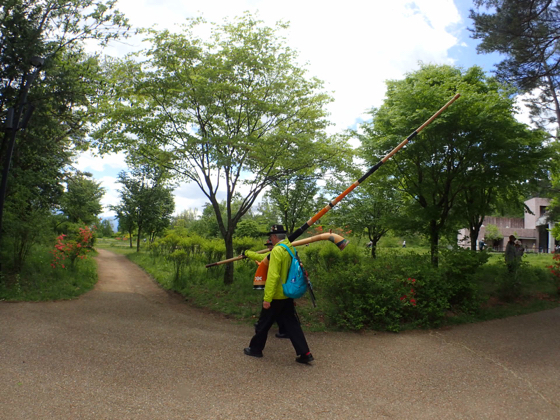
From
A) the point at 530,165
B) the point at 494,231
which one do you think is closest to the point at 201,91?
the point at 530,165

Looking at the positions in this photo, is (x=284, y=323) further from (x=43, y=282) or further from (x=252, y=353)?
(x=43, y=282)

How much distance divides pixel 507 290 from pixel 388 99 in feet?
21.5

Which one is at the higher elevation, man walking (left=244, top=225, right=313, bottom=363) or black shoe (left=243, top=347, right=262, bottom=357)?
man walking (left=244, top=225, right=313, bottom=363)

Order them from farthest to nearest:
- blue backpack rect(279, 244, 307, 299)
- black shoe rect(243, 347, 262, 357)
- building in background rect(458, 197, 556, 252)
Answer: building in background rect(458, 197, 556, 252) → black shoe rect(243, 347, 262, 357) → blue backpack rect(279, 244, 307, 299)

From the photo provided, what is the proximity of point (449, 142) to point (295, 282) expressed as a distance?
22.8 feet

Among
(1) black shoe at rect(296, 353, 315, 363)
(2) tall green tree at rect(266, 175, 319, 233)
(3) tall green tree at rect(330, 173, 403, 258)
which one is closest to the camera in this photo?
(1) black shoe at rect(296, 353, 315, 363)

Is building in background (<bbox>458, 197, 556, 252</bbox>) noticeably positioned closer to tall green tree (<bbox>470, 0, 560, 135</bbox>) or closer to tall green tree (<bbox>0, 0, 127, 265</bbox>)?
tall green tree (<bbox>470, 0, 560, 135</bbox>)

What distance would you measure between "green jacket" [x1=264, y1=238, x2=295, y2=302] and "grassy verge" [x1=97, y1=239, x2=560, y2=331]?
7.59ft

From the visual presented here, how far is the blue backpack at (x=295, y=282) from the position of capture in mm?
4473

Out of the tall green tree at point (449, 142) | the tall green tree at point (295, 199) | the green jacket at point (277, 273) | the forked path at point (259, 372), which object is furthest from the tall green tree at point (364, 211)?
the green jacket at point (277, 273)

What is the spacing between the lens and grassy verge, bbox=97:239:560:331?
7375mm

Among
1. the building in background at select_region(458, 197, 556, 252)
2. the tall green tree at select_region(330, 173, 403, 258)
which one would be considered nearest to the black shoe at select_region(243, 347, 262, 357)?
the tall green tree at select_region(330, 173, 403, 258)

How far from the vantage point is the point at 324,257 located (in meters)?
11.1

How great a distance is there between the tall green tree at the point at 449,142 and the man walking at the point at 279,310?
4.90 m
